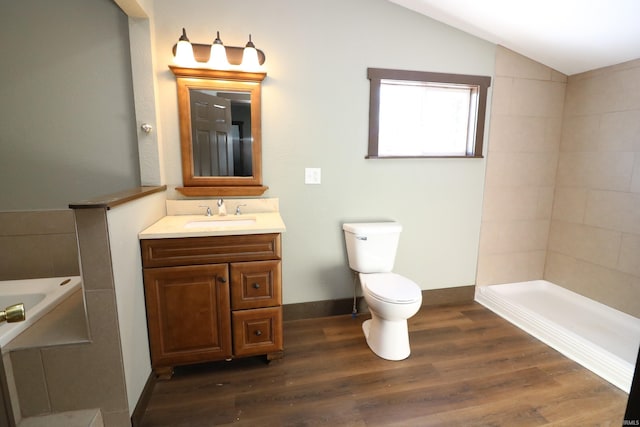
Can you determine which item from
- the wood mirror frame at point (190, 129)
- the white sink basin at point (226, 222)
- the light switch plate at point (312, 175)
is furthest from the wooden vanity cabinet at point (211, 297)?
the light switch plate at point (312, 175)

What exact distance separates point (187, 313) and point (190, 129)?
119 centimetres

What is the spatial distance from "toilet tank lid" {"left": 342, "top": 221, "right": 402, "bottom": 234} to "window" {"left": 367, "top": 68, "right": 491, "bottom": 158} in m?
0.53

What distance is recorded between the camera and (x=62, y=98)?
6.33ft

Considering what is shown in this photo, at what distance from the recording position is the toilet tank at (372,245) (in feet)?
7.45

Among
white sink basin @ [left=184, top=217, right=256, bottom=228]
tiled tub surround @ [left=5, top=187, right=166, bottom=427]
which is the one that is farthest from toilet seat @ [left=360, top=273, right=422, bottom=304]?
tiled tub surround @ [left=5, top=187, right=166, bottom=427]

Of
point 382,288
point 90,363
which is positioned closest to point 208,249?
point 90,363

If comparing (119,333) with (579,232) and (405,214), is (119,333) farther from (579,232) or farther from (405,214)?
(579,232)

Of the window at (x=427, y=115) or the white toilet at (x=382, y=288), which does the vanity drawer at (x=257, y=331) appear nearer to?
the white toilet at (x=382, y=288)

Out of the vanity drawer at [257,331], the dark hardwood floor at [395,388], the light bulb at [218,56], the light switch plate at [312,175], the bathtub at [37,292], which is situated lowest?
the dark hardwood floor at [395,388]

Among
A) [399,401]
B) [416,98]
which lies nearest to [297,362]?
[399,401]

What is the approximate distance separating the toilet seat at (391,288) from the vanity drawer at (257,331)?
2.06 ft

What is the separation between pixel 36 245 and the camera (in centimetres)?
189

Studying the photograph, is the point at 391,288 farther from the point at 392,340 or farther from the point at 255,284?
the point at 255,284

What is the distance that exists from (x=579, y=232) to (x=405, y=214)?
154 cm
